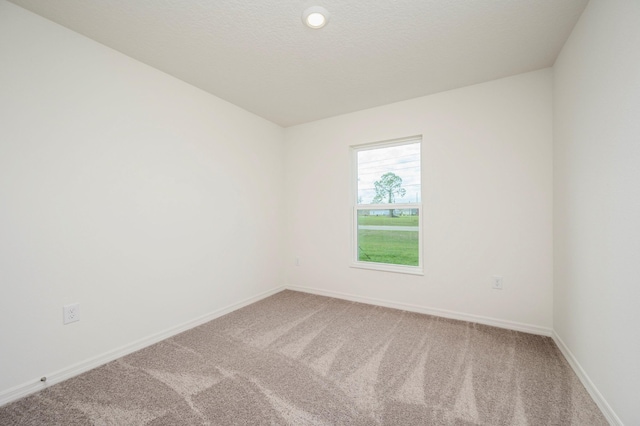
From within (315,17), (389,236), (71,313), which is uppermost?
(315,17)

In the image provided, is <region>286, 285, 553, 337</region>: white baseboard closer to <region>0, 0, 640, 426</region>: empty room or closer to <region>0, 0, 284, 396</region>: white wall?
<region>0, 0, 640, 426</region>: empty room

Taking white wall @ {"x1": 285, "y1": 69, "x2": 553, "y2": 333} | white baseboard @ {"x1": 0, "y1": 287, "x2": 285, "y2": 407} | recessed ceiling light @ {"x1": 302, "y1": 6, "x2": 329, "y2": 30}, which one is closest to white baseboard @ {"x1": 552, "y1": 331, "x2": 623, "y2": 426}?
white wall @ {"x1": 285, "y1": 69, "x2": 553, "y2": 333}

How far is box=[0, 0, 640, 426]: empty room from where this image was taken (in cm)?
146

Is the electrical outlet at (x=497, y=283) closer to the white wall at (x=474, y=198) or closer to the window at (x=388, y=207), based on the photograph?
the white wall at (x=474, y=198)

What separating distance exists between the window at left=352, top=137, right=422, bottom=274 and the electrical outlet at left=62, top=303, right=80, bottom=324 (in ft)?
8.71

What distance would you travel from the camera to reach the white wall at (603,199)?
3.96ft

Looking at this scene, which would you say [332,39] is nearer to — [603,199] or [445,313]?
[603,199]

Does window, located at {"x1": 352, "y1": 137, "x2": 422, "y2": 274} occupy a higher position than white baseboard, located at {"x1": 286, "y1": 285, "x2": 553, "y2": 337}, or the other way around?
window, located at {"x1": 352, "y1": 137, "x2": 422, "y2": 274}

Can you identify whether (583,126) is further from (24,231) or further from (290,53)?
(24,231)

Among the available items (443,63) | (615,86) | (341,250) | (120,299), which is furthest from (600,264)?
(120,299)

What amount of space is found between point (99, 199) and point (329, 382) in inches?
85.0

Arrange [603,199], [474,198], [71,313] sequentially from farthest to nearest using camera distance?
1. [474,198]
2. [71,313]
3. [603,199]

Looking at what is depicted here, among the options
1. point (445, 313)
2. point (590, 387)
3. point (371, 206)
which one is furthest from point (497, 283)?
point (371, 206)

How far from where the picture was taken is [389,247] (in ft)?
10.5
